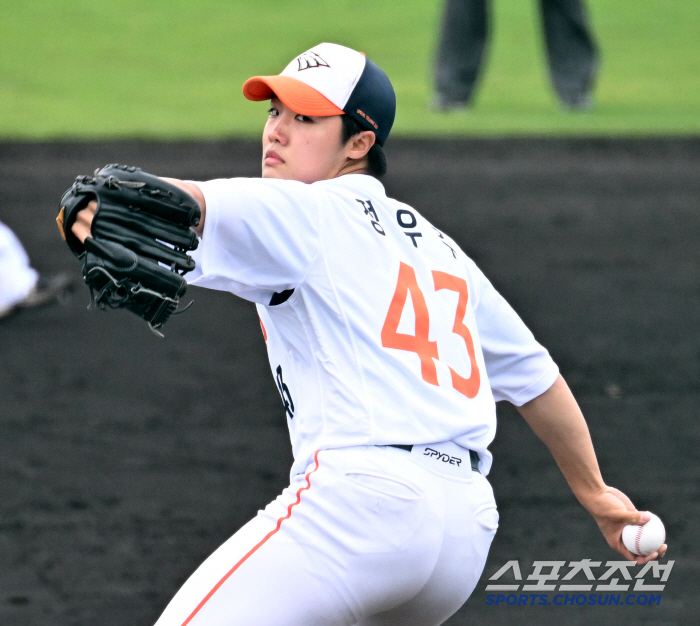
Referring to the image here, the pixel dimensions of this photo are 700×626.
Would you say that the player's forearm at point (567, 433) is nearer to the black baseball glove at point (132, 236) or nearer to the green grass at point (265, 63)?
the black baseball glove at point (132, 236)

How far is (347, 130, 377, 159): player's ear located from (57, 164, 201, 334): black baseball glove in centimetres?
61

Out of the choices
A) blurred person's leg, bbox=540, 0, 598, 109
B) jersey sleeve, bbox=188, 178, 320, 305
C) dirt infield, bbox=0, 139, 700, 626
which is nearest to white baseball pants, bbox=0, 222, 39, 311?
dirt infield, bbox=0, 139, 700, 626

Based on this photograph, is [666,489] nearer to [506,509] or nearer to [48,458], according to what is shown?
[506,509]

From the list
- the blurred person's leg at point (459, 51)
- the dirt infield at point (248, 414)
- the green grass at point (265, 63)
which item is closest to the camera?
the dirt infield at point (248, 414)

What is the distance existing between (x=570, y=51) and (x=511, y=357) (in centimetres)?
1106

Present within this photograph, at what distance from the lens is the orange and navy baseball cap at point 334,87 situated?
2.41m

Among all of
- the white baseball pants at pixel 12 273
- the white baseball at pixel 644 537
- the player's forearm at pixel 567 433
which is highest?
the player's forearm at pixel 567 433

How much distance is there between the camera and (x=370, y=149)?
255 centimetres

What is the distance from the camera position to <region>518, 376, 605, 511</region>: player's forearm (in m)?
2.63

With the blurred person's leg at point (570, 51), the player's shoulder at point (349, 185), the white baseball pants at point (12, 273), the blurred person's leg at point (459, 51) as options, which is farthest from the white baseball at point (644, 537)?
the blurred person's leg at point (570, 51)

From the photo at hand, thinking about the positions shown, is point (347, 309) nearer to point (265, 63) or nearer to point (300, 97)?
point (300, 97)

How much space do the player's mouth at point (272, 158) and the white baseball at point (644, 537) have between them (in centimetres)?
113

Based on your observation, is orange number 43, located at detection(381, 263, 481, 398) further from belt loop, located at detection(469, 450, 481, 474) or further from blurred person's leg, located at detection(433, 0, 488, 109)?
Result: blurred person's leg, located at detection(433, 0, 488, 109)

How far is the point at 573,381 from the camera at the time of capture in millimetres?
5789
